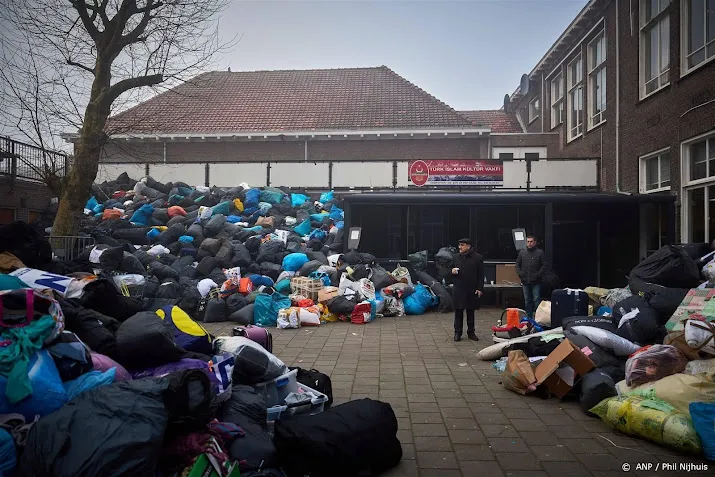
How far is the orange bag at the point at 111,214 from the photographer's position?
13.8 meters

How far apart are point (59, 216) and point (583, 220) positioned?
1343 cm

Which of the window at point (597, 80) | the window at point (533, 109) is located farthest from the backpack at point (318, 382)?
the window at point (533, 109)

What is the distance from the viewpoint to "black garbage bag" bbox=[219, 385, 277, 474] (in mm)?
3088

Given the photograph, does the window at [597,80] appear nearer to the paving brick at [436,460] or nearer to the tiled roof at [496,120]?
the tiled roof at [496,120]

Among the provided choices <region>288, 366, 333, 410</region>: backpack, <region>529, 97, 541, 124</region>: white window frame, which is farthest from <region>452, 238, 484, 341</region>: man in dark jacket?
<region>529, 97, 541, 124</region>: white window frame

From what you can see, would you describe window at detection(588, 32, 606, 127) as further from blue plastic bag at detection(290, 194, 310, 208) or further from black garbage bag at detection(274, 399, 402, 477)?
black garbage bag at detection(274, 399, 402, 477)

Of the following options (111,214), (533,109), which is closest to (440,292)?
(111,214)

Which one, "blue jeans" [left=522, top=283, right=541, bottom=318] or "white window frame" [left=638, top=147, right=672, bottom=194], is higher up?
"white window frame" [left=638, top=147, right=672, bottom=194]

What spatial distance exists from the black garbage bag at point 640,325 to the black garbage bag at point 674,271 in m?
0.85

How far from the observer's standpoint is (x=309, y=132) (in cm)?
2242

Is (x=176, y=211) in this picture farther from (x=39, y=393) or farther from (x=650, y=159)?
(x=650, y=159)

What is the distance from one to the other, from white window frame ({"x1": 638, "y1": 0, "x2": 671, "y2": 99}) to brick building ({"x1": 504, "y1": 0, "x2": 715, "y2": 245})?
26 millimetres

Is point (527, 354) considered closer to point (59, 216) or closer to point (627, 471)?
point (627, 471)

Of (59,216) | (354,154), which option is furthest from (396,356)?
(354,154)
